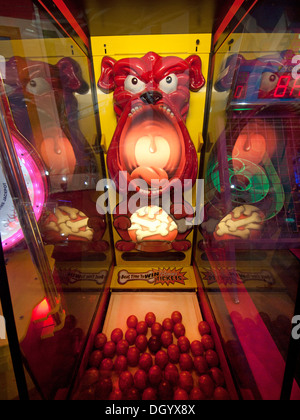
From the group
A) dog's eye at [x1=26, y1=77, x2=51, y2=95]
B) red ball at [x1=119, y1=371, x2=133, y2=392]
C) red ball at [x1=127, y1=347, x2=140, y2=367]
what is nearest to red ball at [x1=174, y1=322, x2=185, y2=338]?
red ball at [x1=127, y1=347, x2=140, y2=367]

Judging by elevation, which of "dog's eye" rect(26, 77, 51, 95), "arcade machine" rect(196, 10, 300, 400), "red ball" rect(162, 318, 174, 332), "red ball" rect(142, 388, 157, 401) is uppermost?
"dog's eye" rect(26, 77, 51, 95)

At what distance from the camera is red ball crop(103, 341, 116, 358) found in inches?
58.7

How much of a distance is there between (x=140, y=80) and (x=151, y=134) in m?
0.38

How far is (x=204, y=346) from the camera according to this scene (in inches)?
60.3

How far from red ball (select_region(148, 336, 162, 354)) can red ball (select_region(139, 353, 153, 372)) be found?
0.07 m

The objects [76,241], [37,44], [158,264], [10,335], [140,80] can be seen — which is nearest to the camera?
[10,335]

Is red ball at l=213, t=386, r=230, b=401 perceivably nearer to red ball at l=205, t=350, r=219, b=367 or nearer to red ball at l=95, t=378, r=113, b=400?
red ball at l=205, t=350, r=219, b=367

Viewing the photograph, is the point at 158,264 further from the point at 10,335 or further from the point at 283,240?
the point at 10,335

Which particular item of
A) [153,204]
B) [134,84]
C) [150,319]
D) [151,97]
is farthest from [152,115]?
[150,319]

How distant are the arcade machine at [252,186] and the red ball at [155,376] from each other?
1.44 ft

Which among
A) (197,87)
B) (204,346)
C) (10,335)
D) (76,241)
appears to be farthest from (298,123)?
(10,335)

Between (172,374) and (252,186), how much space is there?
1346 mm

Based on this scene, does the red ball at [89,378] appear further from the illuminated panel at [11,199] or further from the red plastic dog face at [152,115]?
the red plastic dog face at [152,115]

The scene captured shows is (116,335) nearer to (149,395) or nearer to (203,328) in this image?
(149,395)
